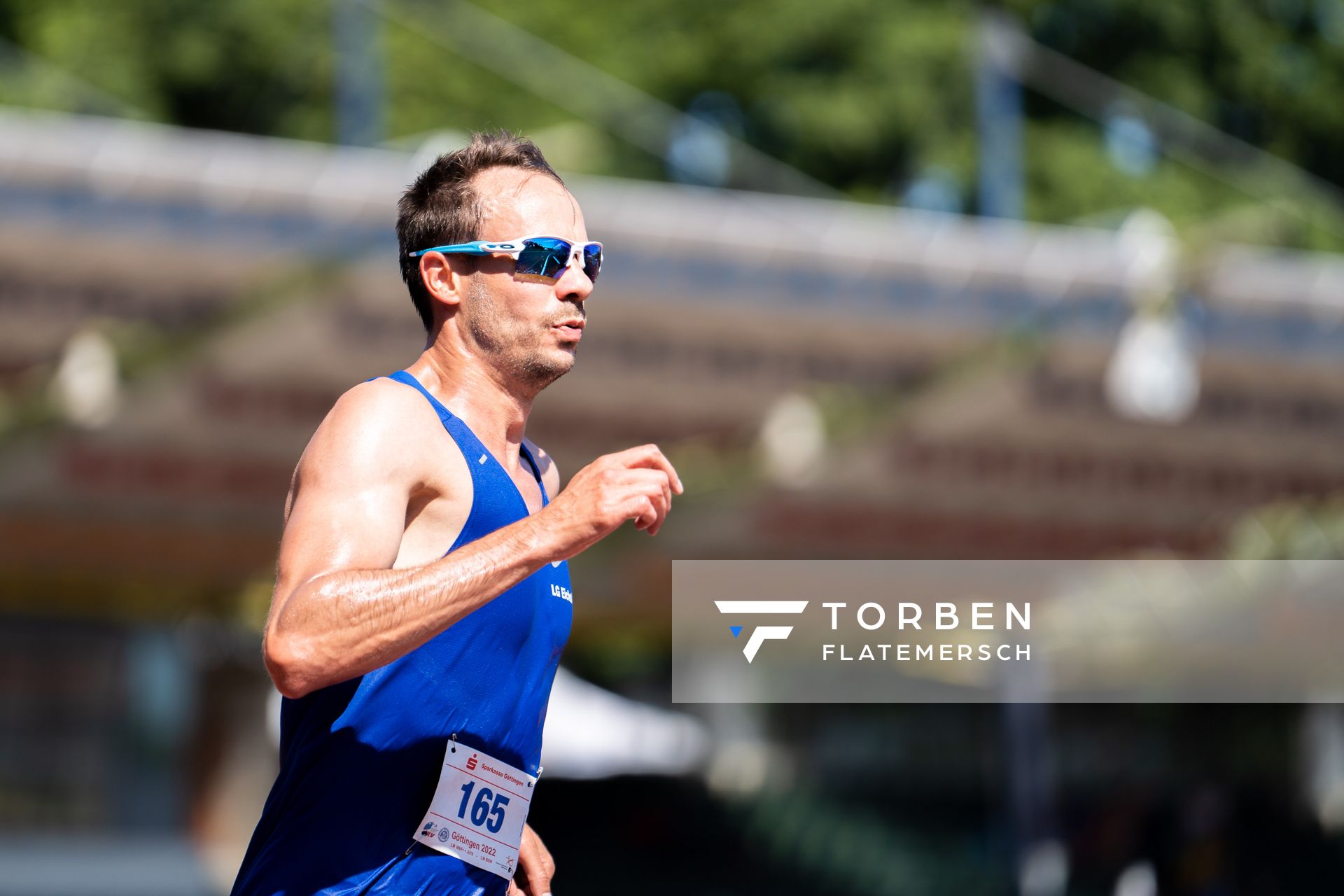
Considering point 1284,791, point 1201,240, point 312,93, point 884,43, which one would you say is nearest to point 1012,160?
point 1201,240

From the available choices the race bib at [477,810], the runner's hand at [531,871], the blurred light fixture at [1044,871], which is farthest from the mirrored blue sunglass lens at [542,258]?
the blurred light fixture at [1044,871]

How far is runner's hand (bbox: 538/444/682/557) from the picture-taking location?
2.37 metres

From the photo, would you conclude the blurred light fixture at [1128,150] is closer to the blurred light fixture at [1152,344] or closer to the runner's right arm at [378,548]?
the blurred light fixture at [1152,344]

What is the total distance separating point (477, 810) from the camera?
2684mm

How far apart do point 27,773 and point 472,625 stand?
16.2m

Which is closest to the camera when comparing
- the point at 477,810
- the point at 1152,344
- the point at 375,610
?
the point at 375,610

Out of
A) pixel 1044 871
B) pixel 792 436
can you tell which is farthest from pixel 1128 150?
pixel 1044 871

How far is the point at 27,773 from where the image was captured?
679 inches

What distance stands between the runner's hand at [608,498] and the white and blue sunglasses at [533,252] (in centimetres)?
48

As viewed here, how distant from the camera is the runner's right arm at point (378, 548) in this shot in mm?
2295

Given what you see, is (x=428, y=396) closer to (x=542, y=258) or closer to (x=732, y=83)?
(x=542, y=258)

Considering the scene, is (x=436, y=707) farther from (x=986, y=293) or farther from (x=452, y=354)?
(x=986, y=293)

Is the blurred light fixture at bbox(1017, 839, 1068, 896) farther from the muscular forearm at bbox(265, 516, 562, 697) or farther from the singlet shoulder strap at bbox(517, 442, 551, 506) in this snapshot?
→ the muscular forearm at bbox(265, 516, 562, 697)

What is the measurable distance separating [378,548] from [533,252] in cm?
63
